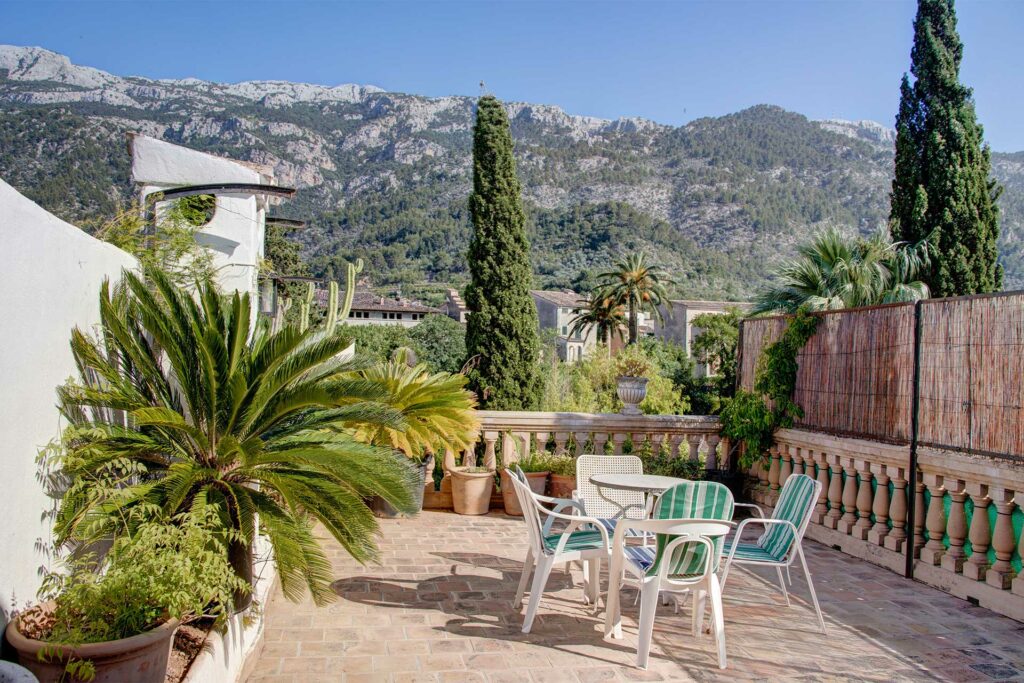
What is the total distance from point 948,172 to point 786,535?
Result: 1853cm

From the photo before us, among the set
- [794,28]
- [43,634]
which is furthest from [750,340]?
[43,634]

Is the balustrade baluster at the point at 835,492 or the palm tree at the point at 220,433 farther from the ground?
the palm tree at the point at 220,433

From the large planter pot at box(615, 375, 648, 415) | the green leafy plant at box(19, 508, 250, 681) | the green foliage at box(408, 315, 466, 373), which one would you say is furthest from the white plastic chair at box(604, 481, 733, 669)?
the green foliage at box(408, 315, 466, 373)

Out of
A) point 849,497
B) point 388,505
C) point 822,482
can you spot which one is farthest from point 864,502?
point 388,505

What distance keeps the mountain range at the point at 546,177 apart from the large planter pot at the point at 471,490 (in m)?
41.9

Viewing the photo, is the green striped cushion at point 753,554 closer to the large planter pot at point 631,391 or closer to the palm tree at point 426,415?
the palm tree at point 426,415

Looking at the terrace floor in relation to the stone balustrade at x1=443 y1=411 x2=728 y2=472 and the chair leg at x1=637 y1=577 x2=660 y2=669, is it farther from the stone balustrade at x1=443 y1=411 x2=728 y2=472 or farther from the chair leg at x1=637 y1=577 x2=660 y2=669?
the stone balustrade at x1=443 y1=411 x2=728 y2=472

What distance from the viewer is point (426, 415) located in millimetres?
7051

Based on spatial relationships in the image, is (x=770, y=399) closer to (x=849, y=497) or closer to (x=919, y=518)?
(x=849, y=497)

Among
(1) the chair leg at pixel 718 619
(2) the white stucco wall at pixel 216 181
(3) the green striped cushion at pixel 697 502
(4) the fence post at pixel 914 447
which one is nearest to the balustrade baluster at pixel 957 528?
(4) the fence post at pixel 914 447

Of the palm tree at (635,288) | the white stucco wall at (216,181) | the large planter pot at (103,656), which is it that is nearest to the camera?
the large planter pot at (103,656)

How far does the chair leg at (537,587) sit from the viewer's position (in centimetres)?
431

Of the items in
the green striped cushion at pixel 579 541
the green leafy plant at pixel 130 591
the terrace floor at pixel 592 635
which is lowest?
the terrace floor at pixel 592 635

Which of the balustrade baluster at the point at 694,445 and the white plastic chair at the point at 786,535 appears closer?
the white plastic chair at the point at 786,535
